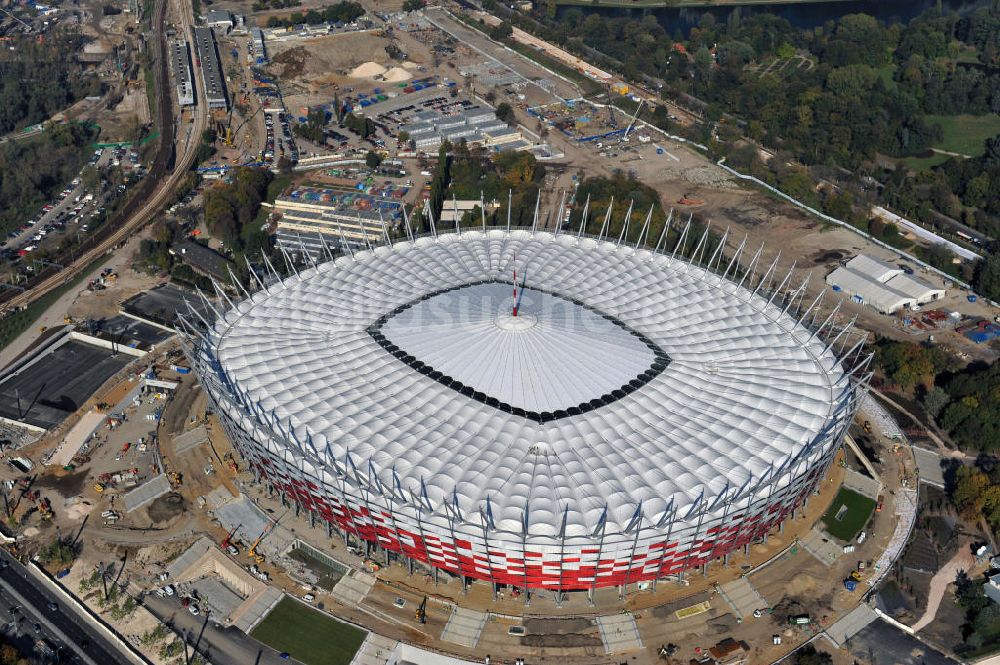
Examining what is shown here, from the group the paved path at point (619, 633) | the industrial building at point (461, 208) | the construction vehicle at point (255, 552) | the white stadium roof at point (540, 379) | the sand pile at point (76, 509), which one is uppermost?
the white stadium roof at point (540, 379)

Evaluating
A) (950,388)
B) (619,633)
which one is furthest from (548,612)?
(950,388)

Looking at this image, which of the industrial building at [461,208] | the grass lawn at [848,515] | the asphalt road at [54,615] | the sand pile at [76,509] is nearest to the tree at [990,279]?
the grass lawn at [848,515]

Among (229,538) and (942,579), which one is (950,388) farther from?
(229,538)

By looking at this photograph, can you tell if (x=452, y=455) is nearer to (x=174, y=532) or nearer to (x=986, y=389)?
(x=174, y=532)

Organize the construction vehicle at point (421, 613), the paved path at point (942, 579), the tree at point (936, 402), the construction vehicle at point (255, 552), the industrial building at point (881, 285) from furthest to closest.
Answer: the industrial building at point (881, 285), the tree at point (936, 402), the construction vehicle at point (255, 552), the paved path at point (942, 579), the construction vehicle at point (421, 613)

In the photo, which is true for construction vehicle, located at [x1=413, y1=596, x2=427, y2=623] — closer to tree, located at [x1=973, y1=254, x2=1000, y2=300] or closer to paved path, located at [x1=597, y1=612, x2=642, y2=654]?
paved path, located at [x1=597, y1=612, x2=642, y2=654]

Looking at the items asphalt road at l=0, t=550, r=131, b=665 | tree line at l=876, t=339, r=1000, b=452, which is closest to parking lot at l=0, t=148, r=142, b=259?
asphalt road at l=0, t=550, r=131, b=665

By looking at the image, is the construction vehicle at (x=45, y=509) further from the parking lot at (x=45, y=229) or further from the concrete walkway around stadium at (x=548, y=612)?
the parking lot at (x=45, y=229)
